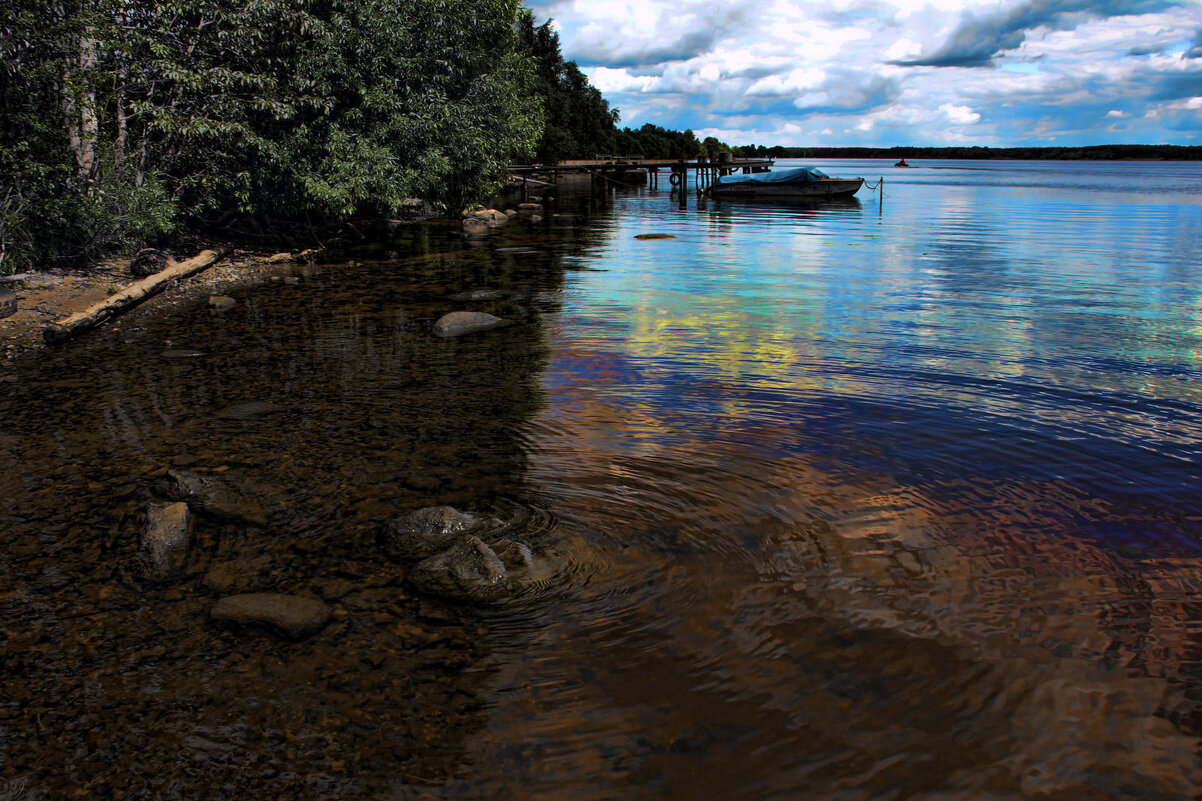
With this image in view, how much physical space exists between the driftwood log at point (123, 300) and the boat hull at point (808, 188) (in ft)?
156

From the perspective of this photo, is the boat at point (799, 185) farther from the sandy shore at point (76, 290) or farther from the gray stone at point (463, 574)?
the gray stone at point (463, 574)

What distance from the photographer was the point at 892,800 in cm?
363

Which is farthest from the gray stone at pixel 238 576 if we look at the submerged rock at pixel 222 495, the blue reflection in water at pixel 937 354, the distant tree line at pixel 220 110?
the distant tree line at pixel 220 110

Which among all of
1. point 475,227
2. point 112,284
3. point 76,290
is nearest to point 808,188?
point 475,227

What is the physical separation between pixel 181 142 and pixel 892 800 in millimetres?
23217

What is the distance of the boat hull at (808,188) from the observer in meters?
57.9

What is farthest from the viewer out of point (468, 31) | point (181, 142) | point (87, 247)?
point (468, 31)

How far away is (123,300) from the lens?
1456cm

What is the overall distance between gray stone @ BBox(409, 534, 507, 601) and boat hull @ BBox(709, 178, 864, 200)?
5751 cm

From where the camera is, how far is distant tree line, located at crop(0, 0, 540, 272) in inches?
636

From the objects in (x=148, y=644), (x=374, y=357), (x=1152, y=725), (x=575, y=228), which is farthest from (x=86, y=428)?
(x=575, y=228)

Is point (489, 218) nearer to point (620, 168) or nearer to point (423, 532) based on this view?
point (620, 168)

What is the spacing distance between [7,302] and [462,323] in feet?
28.0

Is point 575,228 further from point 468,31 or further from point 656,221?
point 468,31
